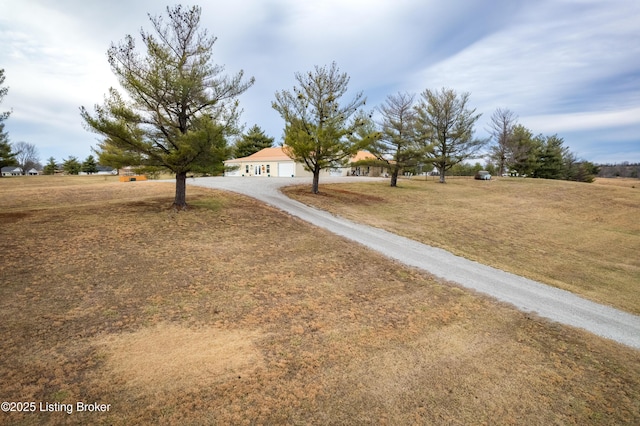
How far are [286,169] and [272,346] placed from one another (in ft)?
121

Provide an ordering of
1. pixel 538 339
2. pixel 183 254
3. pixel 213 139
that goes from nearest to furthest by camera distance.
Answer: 1. pixel 538 339
2. pixel 183 254
3. pixel 213 139

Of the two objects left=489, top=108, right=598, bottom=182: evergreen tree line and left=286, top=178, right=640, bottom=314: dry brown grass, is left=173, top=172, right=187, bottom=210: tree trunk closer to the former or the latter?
left=286, top=178, right=640, bottom=314: dry brown grass

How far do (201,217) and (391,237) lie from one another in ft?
27.4

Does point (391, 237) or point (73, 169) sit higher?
point (73, 169)

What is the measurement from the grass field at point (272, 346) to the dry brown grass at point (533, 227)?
490cm

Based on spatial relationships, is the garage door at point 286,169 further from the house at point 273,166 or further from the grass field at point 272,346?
the grass field at point 272,346

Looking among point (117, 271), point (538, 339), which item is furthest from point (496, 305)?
point (117, 271)

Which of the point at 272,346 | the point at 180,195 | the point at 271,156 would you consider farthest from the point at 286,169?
the point at 272,346

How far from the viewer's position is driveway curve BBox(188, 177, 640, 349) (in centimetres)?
702

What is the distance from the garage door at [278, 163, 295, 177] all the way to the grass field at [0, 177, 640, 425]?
104ft

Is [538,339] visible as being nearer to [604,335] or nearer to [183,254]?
[604,335]

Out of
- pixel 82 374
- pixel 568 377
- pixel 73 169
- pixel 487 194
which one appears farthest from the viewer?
pixel 73 169

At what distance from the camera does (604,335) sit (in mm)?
6469

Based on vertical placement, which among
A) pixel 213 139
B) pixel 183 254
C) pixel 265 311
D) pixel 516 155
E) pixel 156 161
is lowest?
pixel 265 311
